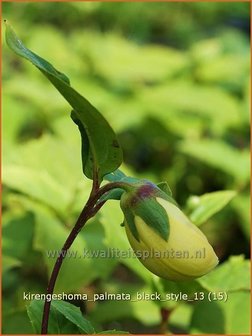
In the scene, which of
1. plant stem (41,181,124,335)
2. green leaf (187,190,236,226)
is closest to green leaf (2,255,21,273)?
green leaf (187,190,236,226)

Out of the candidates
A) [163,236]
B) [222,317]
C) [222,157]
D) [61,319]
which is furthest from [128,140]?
[163,236]

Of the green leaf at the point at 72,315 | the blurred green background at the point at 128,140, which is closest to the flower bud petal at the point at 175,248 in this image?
the green leaf at the point at 72,315

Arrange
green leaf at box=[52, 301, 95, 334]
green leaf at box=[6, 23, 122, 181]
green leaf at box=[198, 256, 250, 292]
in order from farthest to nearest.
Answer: green leaf at box=[198, 256, 250, 292] → green leaf at box=[52, 301, 95, 334] → green leaf at box=[6, 23, 122, 181]

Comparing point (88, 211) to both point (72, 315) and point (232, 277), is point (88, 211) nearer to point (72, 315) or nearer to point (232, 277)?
point (72, 315)

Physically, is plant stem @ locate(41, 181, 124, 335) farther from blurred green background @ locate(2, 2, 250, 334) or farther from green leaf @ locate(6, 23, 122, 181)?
blurred green background @ locate(2, 2, 250, 334)

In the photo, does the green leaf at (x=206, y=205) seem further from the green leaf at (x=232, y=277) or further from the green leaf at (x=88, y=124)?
the green leaf at (x=88, y=124)
